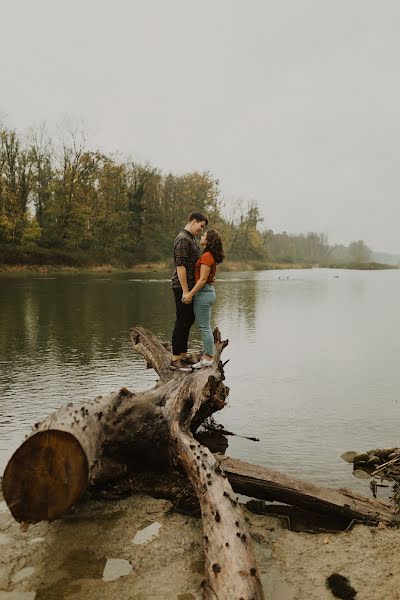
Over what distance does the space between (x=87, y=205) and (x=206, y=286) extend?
1895 inches

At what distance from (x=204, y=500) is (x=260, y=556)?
20.8 inches

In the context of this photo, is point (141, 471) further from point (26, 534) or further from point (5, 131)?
point (5, 131)

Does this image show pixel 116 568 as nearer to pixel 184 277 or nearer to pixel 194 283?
pixel 184 277

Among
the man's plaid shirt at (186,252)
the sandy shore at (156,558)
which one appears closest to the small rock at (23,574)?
the sandy shore at (156,558)

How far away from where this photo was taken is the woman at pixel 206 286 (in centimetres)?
629

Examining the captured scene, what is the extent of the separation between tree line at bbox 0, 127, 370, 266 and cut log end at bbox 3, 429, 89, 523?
39.9m

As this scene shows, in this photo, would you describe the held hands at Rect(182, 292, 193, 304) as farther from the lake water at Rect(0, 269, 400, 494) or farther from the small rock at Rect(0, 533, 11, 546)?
the small rock at Rect(0, 533, 11, 546)

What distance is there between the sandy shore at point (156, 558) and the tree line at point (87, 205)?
3966 cm

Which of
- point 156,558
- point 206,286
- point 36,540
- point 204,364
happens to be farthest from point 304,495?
point 206,286

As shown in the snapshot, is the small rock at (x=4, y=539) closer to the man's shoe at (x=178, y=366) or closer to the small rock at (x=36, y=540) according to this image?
the small rock at (x=36, y=540)

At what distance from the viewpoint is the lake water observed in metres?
5.88

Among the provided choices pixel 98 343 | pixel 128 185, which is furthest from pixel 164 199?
pixel 98 343

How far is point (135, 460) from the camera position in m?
4.89

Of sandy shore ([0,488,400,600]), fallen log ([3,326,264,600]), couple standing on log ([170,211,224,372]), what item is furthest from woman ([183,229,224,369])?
sandy shore ([0,488,400,600])
